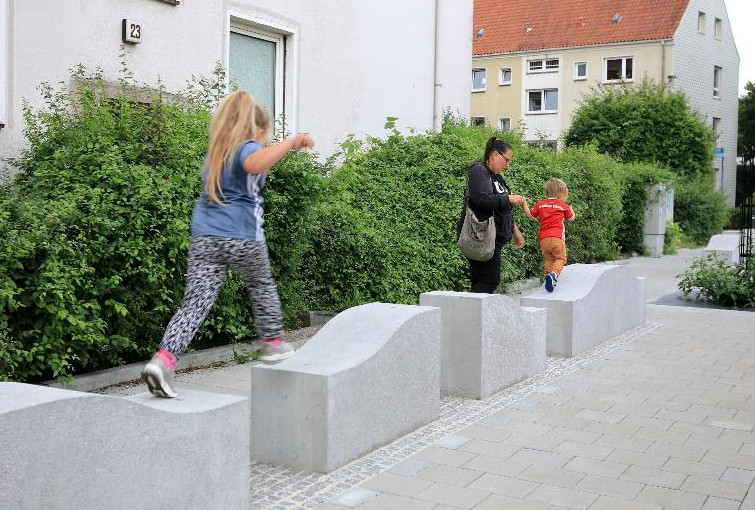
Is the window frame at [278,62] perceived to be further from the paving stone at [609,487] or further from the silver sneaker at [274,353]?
the paving stone at [609,487]

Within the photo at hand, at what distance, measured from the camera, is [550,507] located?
14.6ft

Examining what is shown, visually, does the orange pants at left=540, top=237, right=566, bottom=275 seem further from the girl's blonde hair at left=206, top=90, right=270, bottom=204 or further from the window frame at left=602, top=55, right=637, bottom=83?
the window frame at left=602, top=55, right=637, bottom=83

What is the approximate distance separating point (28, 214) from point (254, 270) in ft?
5.91

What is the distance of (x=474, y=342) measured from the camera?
6.71 m

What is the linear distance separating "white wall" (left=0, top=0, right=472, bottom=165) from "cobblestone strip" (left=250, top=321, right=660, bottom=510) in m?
4.48

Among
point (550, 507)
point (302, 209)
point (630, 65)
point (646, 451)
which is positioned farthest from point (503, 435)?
point (630, 65)

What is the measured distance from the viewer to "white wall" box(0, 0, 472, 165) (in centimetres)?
824

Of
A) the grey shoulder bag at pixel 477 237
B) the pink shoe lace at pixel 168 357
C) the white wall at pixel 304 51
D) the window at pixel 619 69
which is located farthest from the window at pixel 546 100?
the pink shoe lace at pixel 168 357

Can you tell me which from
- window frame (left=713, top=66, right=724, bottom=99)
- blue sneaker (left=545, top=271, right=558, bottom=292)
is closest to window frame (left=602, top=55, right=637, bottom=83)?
window frame (left=713, top=66, right=724, bottom=99)

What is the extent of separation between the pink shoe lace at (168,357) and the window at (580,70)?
42.4m

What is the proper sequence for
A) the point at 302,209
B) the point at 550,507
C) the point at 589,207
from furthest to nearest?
the point at 589,207 → the point at 302,209 → the point at 550,507

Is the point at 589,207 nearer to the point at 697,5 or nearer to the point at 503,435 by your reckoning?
the point at 503,435

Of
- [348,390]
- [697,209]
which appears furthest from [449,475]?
[697,209]

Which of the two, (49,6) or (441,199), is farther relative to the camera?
(441,199)
